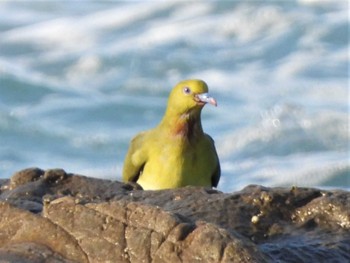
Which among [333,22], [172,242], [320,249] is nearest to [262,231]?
[320,249]

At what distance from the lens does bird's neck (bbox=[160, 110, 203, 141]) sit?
8.63 metres

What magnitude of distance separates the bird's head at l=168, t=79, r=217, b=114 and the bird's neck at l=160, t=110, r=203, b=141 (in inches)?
1.5

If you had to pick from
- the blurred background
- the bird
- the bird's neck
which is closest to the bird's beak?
the bird

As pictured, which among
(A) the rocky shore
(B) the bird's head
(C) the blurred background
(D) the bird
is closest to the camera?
(A) the rocky shore

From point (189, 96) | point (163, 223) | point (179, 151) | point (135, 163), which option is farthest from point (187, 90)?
point (163, 223)

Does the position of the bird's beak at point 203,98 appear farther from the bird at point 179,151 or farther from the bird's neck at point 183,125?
the bird's neck at point 183,125

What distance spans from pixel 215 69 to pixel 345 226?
12773 mm

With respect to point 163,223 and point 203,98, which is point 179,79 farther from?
point 163,223

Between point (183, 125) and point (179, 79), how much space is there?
9003 millimetres

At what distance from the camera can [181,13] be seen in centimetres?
2047

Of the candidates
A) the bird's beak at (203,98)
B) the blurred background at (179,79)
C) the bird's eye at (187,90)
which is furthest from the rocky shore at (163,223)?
the blurred background at (179,79)

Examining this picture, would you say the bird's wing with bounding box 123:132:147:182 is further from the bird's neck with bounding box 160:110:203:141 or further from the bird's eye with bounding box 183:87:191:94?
the bird's eye with bounding box 183:87:191:94

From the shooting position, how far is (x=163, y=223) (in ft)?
16.0

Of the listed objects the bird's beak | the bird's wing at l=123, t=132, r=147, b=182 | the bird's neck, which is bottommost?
the bird's wing at l=123, t=132, r=147, b=182
